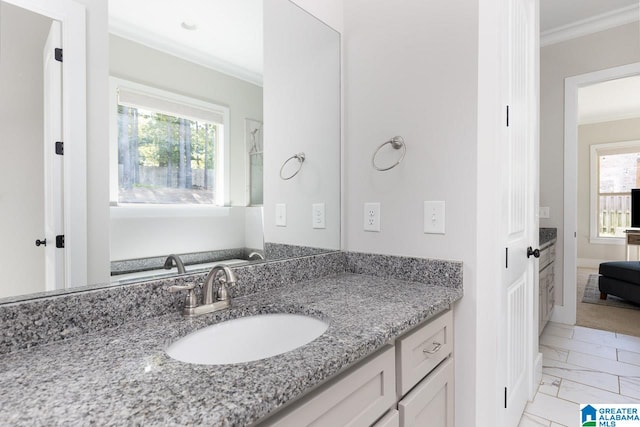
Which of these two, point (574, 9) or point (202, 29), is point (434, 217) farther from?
point (574, 9)

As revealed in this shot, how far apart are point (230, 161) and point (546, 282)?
9.23 ft

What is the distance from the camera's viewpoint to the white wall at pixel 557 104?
3.01 meters

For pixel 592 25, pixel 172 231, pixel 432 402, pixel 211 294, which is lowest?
pixel 432 402

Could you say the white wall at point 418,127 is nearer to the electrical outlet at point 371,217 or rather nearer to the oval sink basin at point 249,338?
the electrical outlet at point 371,217

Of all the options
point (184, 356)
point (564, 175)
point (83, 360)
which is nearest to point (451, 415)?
point (184, 356)

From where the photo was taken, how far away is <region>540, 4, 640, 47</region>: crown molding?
276cm

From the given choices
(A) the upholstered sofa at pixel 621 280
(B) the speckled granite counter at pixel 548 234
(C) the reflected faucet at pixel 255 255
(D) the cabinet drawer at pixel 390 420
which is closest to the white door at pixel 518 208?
(D) the cabinet drawer at pixel 390 420

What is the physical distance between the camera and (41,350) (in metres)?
0.71

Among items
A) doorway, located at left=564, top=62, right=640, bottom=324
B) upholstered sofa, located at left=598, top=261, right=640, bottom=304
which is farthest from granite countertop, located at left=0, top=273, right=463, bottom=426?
upholstered sofa, located at left=598, top=261, right=640, bottom=304

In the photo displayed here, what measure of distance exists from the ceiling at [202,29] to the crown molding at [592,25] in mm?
3171

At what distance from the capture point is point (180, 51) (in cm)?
105

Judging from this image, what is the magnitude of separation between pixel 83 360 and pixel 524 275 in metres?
1.87

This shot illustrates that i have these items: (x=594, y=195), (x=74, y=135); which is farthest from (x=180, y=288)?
(x=594, y=195)

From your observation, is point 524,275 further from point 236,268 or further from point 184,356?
point 184,356
